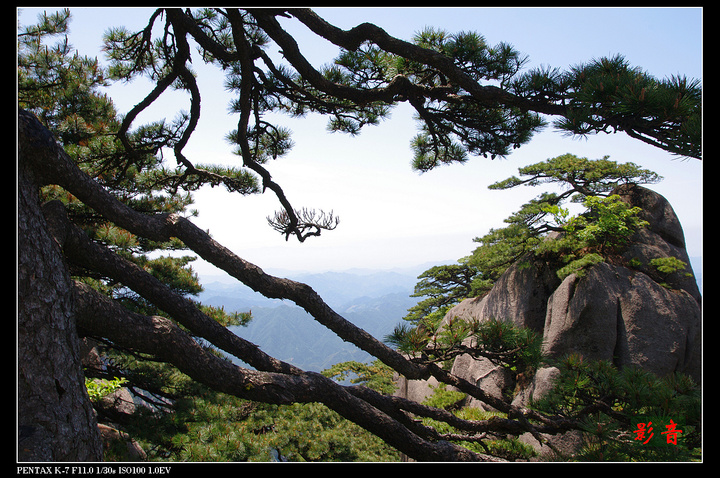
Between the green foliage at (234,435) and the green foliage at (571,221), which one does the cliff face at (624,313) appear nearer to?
the green foliage at (571,221)

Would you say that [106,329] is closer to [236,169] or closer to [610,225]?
[236,169]

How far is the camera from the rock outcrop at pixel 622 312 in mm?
→ 4398

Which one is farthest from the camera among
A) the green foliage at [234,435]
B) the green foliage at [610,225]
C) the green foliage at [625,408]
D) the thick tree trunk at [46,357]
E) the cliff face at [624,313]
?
the green foliage at [610,225]

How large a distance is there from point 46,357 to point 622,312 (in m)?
5.57

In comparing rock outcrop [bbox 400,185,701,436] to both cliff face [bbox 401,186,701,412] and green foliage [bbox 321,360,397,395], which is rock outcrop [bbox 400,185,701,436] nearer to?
cliff face [bbox 401,186,701,412]

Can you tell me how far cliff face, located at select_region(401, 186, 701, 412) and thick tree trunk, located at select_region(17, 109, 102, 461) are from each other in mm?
4490

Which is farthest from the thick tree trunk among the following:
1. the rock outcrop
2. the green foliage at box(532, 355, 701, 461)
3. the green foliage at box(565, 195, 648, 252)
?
the green foliage at box(565, 195, 648, 252)

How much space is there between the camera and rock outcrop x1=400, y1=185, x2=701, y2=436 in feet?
14.4

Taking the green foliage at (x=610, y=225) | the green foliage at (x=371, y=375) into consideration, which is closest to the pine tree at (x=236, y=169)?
Answer: the green foliage at (x=610, y=225)

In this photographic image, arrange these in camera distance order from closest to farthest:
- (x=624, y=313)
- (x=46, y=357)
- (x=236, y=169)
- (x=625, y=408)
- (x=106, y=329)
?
1. (x=46, y=357)
2. (x=106, y=329)
3. (x=625, y=408)
4. (x=624, y=313)
5. (x=236, y=169)

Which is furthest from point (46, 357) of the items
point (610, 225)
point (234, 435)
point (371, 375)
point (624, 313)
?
point (371, 375)

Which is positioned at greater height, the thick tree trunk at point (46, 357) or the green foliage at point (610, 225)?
the green foliage at point (610, 225)

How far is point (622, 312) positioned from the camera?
4.57m

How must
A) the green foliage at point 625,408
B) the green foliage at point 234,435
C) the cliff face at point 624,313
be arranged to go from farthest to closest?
the cliff face at point 624,313 < the green foliage at point 234,435 < the green foliage at point 625,408
